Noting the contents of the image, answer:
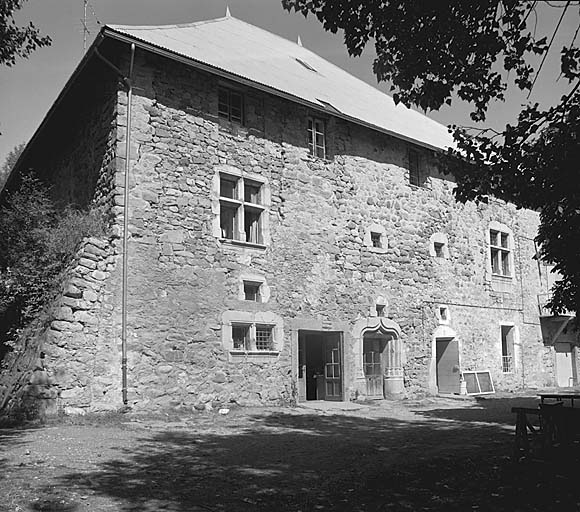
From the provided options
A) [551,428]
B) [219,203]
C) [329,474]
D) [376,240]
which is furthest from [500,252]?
[329,474]

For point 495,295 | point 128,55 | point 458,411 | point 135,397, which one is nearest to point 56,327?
point 135,397

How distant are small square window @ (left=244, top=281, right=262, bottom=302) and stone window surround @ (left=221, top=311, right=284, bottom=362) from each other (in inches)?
12.4

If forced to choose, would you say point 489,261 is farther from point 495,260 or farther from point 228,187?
point 228,187

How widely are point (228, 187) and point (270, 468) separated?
24.6ft

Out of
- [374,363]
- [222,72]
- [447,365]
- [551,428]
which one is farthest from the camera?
[447,365]

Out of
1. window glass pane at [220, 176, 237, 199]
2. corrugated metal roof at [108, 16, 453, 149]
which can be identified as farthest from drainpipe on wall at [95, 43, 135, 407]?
window glass pane at [220, 176, 237, 199]

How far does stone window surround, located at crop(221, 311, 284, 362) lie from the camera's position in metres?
12.2

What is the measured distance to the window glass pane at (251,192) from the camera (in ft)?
43.8

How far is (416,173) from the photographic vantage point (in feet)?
56.8

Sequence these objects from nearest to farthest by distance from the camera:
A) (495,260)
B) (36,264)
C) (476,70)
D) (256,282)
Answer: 1. (476,70)
2. (36,264)
3. (256,282)
4. (495,260)

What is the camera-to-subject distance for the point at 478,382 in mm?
17391

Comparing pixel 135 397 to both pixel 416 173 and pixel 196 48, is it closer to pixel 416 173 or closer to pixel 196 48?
pixel 196 48

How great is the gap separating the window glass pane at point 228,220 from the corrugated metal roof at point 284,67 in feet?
9.06

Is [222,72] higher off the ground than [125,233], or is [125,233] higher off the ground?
[222,72]
